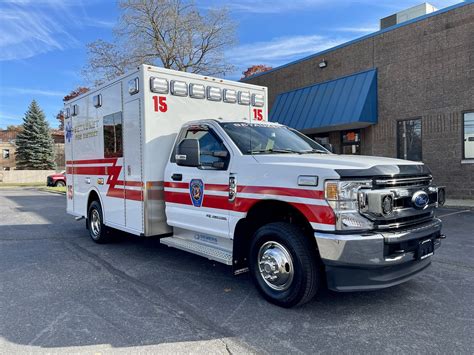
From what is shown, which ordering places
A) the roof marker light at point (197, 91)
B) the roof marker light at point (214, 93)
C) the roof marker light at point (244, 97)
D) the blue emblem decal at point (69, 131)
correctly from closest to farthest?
the roof marker light at point (197, 91) < the roof marker light at point (214, 93) < the roof marker light at point (244, 97) < the blue emblem decal at point (69, 131)

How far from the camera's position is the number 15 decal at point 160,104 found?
5875 millimetres

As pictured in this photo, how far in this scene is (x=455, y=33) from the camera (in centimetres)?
1282

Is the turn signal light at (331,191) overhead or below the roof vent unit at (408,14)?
below

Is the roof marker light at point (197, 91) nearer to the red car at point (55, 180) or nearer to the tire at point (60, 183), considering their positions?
the red car at point (55, 180)

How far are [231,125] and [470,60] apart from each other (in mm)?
10990

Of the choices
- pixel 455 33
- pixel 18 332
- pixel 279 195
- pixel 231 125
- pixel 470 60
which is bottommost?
pixel 18 332

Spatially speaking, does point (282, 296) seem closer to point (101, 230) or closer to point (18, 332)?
point (18, 332)

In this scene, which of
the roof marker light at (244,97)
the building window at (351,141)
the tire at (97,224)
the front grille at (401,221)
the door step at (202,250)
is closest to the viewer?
the front grille at (401,221)

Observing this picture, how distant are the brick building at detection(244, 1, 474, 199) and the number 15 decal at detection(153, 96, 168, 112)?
10.4 meters

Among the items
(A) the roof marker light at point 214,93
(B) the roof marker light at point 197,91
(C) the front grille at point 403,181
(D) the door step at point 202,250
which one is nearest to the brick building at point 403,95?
(A) the roof marker light at point 214,93

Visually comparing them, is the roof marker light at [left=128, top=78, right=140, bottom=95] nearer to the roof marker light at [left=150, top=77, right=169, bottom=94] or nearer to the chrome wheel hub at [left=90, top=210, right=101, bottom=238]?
the roof marker light at [left=150, top=77, right=169, bottom=94]

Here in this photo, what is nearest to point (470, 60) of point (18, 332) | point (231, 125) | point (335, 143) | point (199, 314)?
point (335, 143)

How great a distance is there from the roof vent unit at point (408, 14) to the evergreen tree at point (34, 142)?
130 ft

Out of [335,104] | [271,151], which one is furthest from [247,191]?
[335,104]
